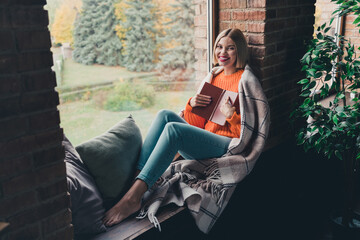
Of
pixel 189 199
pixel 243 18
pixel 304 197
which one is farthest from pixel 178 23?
pixel 304 197

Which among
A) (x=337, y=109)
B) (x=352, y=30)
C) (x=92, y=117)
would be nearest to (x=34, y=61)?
(x=92, y=117)

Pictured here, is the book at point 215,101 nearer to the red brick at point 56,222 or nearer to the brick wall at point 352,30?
the red brick at point 56,222

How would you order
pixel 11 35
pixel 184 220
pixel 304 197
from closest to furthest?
pixel 11 35 → pixel 184 220 → pixel 304 197

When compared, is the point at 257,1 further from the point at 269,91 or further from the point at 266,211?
the point at 266,211

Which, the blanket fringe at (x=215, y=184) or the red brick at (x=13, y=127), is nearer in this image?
the red brick at (x=13, y=127)

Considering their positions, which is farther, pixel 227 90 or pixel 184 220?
pixel 227 90

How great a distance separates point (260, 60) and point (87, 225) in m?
1.45

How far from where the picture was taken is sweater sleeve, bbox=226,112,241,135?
2096mm

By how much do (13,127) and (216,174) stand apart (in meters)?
1.17

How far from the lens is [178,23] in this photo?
88.0 inches

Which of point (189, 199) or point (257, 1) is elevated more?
point (257, 1)

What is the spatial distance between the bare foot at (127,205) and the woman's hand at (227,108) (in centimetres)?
66

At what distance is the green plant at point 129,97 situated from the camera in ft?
6.63

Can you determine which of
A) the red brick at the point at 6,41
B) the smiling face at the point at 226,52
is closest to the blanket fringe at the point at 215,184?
the smiling face at the point at 226,52
